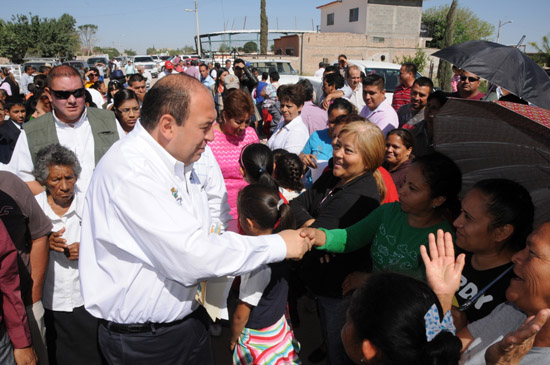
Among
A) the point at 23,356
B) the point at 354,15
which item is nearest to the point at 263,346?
the point at 23,356

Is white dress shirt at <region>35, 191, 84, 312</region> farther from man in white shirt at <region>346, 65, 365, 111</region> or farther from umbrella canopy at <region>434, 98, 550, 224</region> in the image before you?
man in white shirt at <region>346, 65, 365, 111</region>

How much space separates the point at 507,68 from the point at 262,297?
2.63 meters

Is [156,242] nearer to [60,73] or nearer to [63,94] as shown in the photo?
[63,94]

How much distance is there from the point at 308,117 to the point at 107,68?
28205 mm

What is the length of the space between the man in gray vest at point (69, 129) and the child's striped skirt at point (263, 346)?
175 cm

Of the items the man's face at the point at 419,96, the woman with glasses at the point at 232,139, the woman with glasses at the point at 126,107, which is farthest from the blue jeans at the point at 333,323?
the man's face at the point at 419,96

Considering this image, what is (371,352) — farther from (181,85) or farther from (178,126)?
(181,85)

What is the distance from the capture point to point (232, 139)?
3670 millimetres

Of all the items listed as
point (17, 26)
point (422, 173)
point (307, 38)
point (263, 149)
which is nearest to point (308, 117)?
point (263, 149)

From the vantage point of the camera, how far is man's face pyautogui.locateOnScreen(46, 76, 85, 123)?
3090mm

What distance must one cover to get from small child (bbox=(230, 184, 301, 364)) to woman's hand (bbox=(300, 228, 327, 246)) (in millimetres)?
149

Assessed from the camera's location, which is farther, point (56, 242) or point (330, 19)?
point (330, 19)

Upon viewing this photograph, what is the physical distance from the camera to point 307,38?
29562mm

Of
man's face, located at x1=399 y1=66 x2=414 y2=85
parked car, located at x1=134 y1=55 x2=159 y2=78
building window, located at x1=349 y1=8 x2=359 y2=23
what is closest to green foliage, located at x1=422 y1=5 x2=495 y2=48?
building window, located at x1=349 y1=8 x2=359 y2=23
